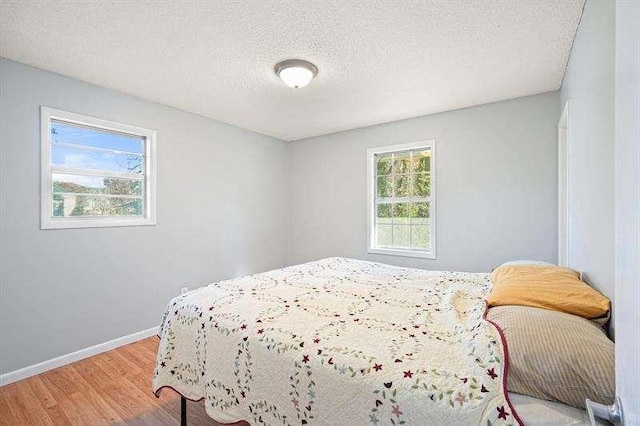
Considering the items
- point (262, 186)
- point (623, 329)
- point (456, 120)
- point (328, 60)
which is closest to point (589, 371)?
point (623, 329)

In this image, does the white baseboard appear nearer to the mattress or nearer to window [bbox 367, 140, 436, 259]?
window [bbox 367, 140, 436, 259]

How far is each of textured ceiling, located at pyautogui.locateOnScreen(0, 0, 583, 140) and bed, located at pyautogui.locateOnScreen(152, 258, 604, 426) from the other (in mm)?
1693

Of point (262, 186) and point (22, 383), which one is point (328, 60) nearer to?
point (262, 186)

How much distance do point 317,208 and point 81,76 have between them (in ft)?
10.0

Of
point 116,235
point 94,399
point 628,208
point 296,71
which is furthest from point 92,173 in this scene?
point 628,208

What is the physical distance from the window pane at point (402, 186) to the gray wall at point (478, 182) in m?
0.41

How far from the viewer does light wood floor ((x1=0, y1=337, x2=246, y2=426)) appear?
1856 mm

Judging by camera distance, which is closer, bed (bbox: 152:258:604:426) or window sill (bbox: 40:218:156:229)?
bed (bbox: 152:258:604:426)

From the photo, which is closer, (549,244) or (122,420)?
(122,420)

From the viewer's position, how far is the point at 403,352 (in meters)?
1.16

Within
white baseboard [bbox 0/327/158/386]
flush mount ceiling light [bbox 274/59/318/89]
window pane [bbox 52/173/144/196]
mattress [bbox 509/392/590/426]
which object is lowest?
white baseboard [bbox 0/327/158/386]

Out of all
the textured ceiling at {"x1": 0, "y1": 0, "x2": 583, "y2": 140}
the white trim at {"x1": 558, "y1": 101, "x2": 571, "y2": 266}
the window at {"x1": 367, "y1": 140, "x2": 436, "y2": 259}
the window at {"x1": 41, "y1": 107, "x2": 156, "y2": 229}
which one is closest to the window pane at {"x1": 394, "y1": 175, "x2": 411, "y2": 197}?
the window at {"x1": 367, "y1": 140, "x2": 436, "y2": 259}

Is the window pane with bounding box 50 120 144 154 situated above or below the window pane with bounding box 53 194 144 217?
above

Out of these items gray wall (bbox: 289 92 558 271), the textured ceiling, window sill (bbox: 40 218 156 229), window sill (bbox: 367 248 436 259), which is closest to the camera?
the textured ceiling
